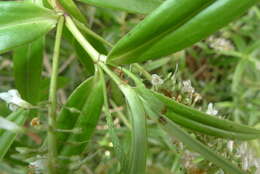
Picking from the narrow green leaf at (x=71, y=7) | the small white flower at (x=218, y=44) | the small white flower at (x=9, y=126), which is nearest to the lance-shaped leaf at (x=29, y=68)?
the narrow green leaf at (x=71, y=7)

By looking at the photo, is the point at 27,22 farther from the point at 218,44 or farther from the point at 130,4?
the point at 218,44

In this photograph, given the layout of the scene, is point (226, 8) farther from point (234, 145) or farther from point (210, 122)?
point (234, 145)

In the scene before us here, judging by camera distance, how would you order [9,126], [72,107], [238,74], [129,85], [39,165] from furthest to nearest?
1. [238,74]
2. [72,107]
3. [129,85]
4. [39,165]
5. [9,126]

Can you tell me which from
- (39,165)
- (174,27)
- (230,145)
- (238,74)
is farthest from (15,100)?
(238,74)

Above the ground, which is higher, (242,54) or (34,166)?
(242,54)

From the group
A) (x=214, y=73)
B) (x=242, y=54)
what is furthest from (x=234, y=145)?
(x=214, y=73)

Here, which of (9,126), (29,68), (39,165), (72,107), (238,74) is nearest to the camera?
(9,126)

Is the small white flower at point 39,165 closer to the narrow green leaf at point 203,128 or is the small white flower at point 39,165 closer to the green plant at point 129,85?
the green plant at point 129,85
